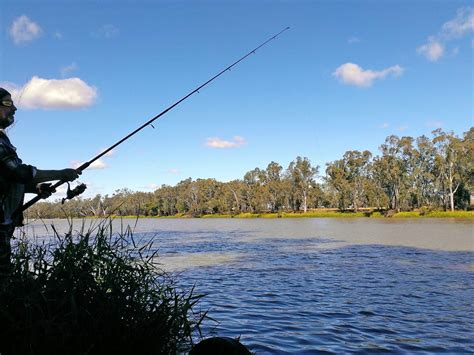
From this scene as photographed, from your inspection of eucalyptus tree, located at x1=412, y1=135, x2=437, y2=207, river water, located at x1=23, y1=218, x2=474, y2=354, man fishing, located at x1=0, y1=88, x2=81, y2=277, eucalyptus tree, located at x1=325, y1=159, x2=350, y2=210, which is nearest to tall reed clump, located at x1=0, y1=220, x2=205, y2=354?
man fishing, located at x1=0, y1=88, x2=81, y2=277

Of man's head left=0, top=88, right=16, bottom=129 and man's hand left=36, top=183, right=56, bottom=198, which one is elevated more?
man's head left=0, top=88, right=16, bottom=129

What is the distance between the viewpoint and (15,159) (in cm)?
446

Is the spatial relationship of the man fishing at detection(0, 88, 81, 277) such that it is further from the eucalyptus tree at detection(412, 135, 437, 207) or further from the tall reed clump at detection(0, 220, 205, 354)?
the eucalyptus tree at detection(412, 135, 437, 207)

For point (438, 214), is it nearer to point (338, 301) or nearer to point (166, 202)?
point (338, 301)

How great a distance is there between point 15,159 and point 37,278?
1260 mm

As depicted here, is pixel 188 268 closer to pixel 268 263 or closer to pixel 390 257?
pixel 268 263

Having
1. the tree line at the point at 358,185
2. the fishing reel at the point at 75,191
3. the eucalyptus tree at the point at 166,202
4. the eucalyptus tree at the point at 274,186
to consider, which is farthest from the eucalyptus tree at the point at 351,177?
the fishing reel at the point at 75,191

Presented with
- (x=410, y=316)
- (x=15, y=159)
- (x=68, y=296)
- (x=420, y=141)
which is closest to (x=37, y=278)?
(x=68, y=296)

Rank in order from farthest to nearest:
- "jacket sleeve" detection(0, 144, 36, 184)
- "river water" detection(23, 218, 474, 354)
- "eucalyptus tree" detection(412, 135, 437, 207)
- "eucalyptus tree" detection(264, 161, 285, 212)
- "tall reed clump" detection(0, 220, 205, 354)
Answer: "eucalyptus tree" detection(264, 161, 285, 212)
"eucalyptus tree" detection(412, 135, 437, 207)
"river water" detection(23, 218, 474, 354)
"jacket sleeve" detection(0, 144, 36, 184)
"tall reed clump" detection(0, 220, 205, 354)

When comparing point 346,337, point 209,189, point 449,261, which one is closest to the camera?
point 346,337

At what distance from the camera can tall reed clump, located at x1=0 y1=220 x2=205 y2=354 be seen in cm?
405

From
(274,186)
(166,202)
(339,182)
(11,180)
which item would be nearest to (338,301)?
(11,180)

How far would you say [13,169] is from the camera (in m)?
4.40

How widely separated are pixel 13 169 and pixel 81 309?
159 cm
